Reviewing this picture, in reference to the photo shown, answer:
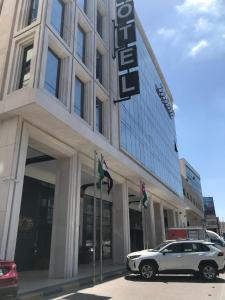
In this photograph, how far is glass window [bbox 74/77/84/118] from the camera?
17828 mm

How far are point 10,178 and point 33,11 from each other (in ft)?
32.6

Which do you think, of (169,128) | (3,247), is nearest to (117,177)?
(3,247)

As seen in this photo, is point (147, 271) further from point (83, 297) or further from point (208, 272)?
point (83, 297)

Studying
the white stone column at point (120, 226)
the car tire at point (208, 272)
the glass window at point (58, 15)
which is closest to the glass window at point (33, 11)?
the glass window at point (58, 15)

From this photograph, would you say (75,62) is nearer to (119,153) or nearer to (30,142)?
(30,142)

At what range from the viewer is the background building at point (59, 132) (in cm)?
1314

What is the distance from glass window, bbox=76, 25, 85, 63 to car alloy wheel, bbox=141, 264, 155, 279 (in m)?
12.8

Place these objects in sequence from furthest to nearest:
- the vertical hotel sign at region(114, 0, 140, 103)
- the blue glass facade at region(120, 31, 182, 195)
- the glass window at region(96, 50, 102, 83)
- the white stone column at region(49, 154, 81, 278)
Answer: the blue glass facade at region(120, 31, 182, 195), the vertical hotel sign at region(114, 0, 140, 103), the glass window at region(96, 50, 102, 83), the white stone column at region(49, 154, 81, 278)

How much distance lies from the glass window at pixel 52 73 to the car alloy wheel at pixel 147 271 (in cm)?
961

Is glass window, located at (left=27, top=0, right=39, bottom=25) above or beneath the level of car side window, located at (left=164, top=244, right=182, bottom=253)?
above

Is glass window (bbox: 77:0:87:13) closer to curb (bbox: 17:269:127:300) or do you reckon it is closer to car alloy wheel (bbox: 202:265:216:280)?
curb (bbox: 17:269:127:300)

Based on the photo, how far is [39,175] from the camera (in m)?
19.9

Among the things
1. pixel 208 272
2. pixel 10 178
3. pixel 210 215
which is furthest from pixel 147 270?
pixel 210 215

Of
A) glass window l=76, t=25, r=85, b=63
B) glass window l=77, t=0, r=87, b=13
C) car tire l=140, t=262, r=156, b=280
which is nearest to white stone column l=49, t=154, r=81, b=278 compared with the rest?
car tire l=140, t=262, r=156, b=280
